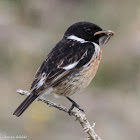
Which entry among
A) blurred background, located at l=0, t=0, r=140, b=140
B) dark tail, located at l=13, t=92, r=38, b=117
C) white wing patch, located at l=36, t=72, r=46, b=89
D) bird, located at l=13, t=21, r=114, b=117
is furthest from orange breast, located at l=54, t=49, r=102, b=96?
blurred background, located at l=0, t=0, r=140, b=140

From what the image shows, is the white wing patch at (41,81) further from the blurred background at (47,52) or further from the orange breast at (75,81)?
the blurred background at (47,52)

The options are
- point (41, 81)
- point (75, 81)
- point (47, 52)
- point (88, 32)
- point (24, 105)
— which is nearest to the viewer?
point (24, 105)

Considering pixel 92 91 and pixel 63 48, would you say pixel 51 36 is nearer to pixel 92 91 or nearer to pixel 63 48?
pixel 92 91

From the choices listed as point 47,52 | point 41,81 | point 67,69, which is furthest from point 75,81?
point 47,52

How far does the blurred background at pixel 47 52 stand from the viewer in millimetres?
9734

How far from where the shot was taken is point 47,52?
1223cm

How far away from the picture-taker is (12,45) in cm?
1305

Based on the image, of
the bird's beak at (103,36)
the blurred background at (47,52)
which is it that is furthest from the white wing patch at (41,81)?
the blurred background at (47,52)

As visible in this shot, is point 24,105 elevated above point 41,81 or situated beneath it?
situated beneath

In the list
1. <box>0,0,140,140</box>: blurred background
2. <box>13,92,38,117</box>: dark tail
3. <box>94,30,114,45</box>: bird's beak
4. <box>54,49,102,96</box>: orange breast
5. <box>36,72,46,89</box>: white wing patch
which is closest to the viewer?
<box>13,92,38,117</box>: dark tail

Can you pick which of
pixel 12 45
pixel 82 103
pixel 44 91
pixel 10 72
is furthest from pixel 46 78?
pixel 12 45

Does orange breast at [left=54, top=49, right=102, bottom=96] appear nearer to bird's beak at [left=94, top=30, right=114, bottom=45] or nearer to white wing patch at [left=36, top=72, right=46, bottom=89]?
white wing patch at [left=36, top=72, right=46, bottom=89]

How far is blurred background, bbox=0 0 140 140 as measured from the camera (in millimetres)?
9734

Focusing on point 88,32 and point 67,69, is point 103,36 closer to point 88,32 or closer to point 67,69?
point 88,32
